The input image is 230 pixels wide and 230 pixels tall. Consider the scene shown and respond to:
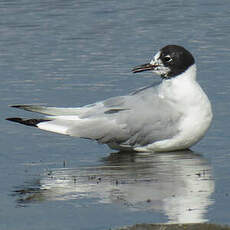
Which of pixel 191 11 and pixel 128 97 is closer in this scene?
pixel 128 97

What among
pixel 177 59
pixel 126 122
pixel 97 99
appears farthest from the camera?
pixel 97 99

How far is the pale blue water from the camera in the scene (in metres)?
8.16

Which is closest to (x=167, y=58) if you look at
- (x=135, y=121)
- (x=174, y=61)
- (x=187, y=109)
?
(x=174, y=61)

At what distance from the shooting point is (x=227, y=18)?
16422mm

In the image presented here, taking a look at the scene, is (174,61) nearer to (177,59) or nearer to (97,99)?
(177,59)

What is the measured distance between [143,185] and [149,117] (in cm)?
172

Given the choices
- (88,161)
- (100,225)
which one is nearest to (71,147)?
(88,161)

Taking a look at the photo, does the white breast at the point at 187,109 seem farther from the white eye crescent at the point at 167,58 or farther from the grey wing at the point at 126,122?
the white eye crescent at the point at 167,58

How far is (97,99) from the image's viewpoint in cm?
1211

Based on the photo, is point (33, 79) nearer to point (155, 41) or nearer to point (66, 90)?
point (66, 90)

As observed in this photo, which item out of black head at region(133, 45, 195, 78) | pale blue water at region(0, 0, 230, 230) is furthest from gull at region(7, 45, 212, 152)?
pale blue water at region(0, 0, 230, 230)

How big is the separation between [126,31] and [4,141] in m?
5.53

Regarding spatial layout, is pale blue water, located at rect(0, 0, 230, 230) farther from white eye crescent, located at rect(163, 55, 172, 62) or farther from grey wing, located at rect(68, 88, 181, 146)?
white eye crescent, located at rect(163, 55, 172, 62)

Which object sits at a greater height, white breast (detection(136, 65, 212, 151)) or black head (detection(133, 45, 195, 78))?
black head (detection(133, 45, 195, 78))
